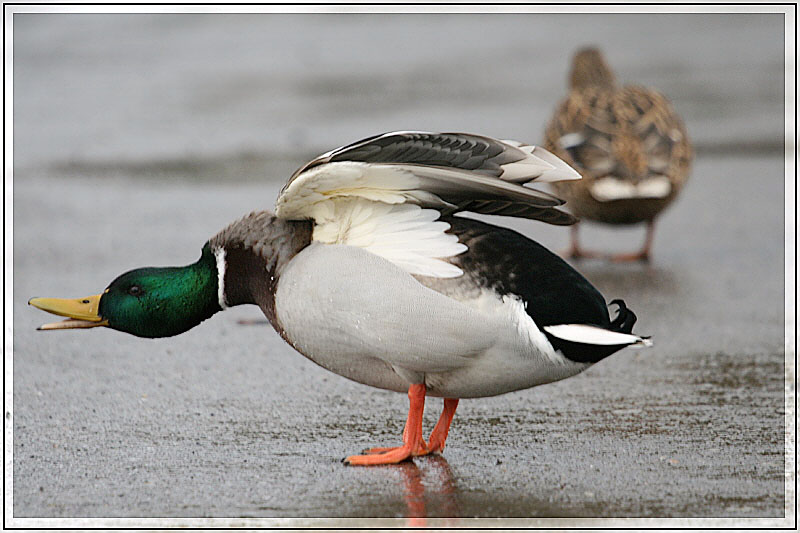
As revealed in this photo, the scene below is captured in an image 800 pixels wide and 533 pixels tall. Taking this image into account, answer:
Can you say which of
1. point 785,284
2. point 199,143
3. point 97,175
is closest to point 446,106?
point 199,143

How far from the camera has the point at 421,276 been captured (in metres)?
3.84

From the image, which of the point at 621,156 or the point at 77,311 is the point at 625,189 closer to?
the point at 621,156

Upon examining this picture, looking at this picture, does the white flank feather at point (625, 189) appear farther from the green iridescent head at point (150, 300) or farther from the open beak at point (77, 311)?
the open beak at point (77, 311)

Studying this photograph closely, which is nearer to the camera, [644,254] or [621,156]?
[621,156]

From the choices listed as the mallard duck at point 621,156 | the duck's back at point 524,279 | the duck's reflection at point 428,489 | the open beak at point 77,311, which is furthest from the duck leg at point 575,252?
the open beak at point 77,311

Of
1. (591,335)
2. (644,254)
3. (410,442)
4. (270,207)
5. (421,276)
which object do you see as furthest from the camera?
(270,207)

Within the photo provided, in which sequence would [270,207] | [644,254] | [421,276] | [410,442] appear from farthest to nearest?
[270,207] → [644,254] → [410,442] → [421,276]

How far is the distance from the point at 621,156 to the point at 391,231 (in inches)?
127

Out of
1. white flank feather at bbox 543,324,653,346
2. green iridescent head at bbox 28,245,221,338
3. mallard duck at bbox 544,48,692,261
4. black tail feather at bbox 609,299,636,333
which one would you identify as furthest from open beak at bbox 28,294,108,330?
mallard duck at bbox 544,48,692,261

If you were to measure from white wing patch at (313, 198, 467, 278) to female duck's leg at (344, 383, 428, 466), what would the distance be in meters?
0.47

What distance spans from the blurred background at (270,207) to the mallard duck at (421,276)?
14.3 inches

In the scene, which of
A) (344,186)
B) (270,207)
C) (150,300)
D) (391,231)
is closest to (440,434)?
(391,231)

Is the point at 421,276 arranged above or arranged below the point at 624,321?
above

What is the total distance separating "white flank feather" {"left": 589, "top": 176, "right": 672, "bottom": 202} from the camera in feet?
22.2
